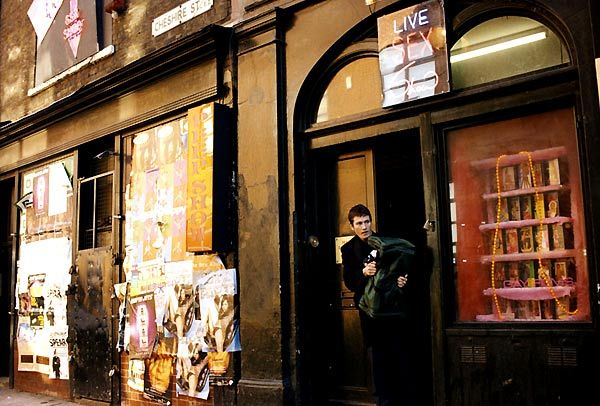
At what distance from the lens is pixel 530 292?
5.07 m

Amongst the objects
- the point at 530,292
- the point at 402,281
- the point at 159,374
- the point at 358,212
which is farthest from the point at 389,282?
the point at 159,374

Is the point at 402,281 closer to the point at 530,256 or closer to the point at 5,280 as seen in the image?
the point at 530,256

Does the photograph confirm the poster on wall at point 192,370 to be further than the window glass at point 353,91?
Yes

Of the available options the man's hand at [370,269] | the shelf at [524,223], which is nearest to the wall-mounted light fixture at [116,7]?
the man's hand at [370,269]

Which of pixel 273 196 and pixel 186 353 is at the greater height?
pixel 273 196

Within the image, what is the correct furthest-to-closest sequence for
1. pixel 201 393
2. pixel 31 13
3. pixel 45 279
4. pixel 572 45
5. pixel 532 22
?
pixel 31 13, pixel 45 279, pixel 201 393, pixel 532 22, pixel 572 45

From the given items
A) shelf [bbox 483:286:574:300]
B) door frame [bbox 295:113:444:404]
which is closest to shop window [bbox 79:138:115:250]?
door frame [bbox 295:113:444:404]

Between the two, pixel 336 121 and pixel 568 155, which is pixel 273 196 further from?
pixel 568 155

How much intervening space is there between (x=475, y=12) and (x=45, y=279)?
7814 millimetres

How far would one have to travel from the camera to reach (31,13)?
1128 centimetres

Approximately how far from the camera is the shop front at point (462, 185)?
4.87m

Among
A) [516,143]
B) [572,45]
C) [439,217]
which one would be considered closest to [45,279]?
[439,217]

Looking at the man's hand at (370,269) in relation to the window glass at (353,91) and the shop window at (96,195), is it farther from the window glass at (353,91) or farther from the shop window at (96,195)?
the shop window at (96,195)

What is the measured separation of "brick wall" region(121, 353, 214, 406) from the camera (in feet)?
23.5
